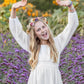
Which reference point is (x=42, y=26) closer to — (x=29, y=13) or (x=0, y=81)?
(x=0, y=81)

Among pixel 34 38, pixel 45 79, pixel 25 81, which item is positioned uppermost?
pixel 34 38

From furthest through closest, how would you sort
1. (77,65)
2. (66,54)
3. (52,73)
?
(66,54), (77,65), (52,73)

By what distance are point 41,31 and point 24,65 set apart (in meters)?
2.30

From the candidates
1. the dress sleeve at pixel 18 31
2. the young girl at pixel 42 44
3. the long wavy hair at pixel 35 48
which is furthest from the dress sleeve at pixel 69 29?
the dress sleeve at pixel 18 31

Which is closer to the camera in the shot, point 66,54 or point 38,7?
point 66,54

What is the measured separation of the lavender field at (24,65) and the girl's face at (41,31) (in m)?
1.64

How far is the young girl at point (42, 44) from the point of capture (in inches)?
123

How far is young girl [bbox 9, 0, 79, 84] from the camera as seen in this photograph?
312 cm

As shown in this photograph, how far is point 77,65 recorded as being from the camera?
522 centimetres

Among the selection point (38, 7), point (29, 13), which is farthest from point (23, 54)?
point (38, 7)

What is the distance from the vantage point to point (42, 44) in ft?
10.7

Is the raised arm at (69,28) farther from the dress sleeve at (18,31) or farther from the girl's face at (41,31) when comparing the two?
the dress sleeve at (18,31)

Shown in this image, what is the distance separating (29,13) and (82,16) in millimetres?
1882

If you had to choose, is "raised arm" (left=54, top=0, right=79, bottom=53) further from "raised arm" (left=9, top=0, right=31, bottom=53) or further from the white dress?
"raised arm" (left=9, top=0, right=31, bottom=53)
